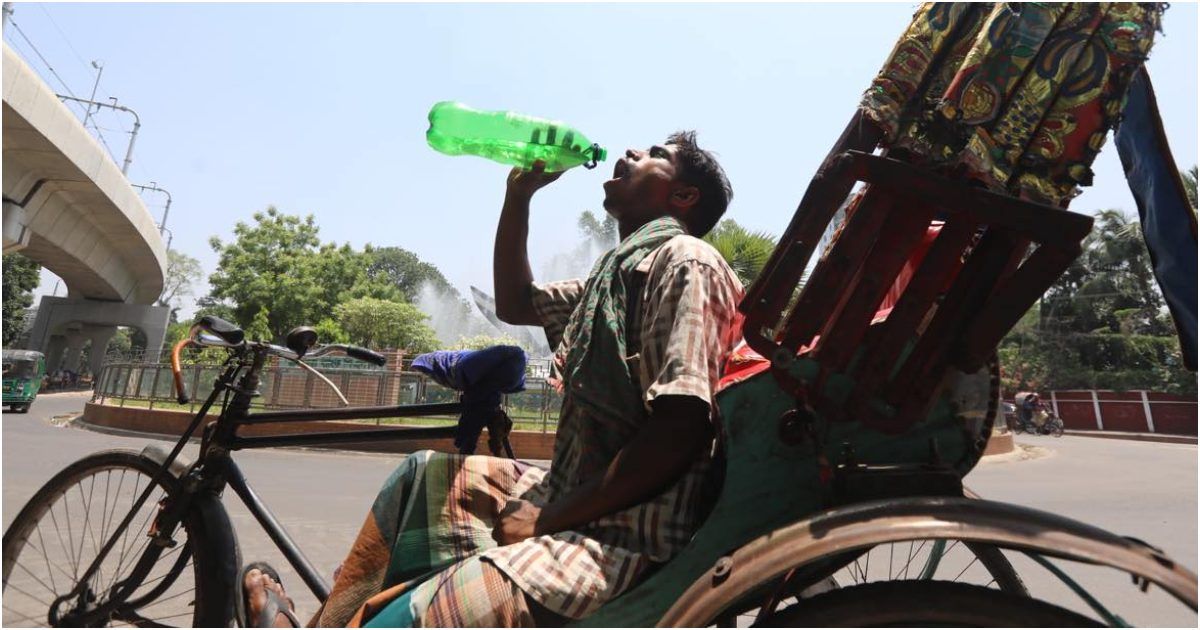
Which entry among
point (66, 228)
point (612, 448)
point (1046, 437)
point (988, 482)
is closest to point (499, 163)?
point (612, 448)

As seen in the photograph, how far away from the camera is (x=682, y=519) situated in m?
1.26

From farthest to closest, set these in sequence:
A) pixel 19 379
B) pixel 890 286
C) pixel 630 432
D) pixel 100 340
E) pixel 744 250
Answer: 1. pixel 100 340
2. pixel 19 379
3. pixel 744 250
4. pixel 630 432
5. pixel 890 286

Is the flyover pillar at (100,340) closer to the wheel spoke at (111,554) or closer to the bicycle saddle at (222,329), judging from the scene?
the wheel spoke at (111,554)

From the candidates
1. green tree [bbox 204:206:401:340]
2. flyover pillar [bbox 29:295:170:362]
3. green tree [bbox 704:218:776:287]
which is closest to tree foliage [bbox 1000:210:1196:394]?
green tree [bbox 704:218:776:287]

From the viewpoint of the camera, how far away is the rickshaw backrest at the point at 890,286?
3.49ft

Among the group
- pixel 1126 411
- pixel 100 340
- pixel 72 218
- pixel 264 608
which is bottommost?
pixel 264 608

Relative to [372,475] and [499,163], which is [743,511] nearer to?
[499,163]

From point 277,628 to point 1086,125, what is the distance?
2.12m

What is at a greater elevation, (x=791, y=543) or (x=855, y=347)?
(x=855, y=347)

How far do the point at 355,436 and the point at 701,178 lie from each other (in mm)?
1251

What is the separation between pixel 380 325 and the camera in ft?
90.5

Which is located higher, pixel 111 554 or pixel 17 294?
pixel 17 294

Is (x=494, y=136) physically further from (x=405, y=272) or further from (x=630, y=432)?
(x=405, y=272)

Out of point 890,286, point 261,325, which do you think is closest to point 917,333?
point 890,286
